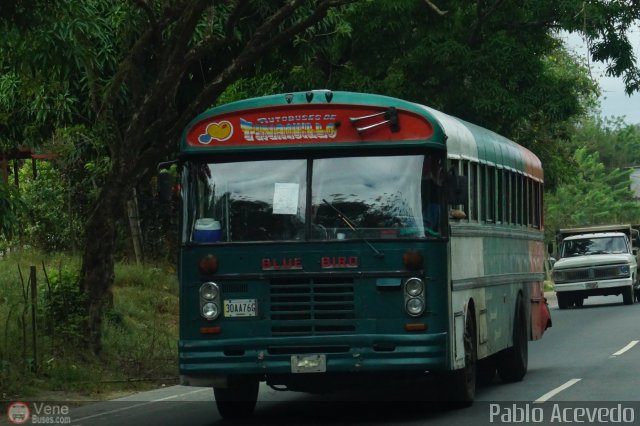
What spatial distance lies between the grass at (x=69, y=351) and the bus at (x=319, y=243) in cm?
389

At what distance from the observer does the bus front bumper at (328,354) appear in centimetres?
1214

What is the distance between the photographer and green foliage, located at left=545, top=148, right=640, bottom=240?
7619cm

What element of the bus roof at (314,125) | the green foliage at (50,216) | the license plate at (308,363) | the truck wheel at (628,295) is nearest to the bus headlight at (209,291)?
the license plate at (308,363)

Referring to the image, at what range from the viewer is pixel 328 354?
12.2 m

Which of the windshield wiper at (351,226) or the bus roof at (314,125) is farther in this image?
the bus roof at (314,125)

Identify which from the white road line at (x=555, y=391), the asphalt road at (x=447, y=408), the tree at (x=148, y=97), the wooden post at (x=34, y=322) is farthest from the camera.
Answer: the tree at (x=148, y=97)

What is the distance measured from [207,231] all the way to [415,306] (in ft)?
6.66

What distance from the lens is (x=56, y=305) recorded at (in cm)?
1789

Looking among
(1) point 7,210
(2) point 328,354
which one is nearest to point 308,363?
(2) point 328,354

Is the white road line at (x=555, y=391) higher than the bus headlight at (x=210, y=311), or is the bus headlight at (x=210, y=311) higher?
the bus headlight at (x=210, y=311)

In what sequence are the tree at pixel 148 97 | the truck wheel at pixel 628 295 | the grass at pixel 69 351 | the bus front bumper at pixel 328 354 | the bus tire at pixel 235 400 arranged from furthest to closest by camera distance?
the truck wheel at pixel 628 295 → the tree at pixel 148 97 → the grass at pixel 69 351 → the bus tire at pixel 235 400 → the bus front bumper at pixel 328 354

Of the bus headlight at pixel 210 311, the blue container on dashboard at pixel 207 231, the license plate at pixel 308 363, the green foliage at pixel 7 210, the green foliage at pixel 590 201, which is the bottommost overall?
the license plate at pixel 308 363

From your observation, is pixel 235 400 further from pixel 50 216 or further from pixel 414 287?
pixel 50 216

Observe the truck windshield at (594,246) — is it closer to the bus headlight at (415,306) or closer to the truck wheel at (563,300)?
the truck wheel at (563,300)
